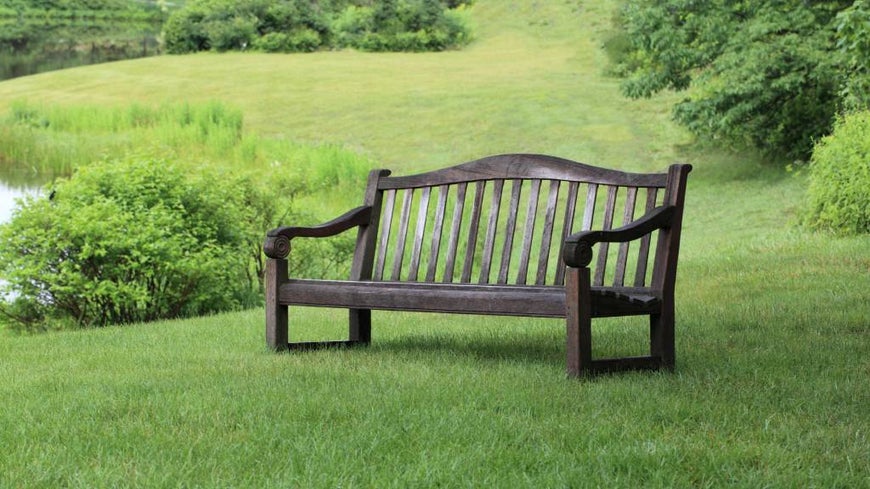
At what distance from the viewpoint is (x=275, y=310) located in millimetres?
5973

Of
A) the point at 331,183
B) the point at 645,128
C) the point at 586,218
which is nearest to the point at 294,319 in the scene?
the point at 586,218

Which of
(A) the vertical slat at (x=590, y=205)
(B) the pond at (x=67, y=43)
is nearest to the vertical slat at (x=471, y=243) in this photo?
(A) the vertical slat at (x=590, y=205)

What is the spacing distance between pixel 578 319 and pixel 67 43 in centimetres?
5627

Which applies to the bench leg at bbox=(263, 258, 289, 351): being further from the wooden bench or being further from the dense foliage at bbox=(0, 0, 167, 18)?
the dense foliage at bbox=(0, 0, 167, 18)

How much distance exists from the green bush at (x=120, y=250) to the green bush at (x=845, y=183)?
6374 mm

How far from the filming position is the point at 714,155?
22547mm

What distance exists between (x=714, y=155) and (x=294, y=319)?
16.1 metres

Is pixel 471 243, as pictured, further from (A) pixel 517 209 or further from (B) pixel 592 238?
(B) pixel 592 238

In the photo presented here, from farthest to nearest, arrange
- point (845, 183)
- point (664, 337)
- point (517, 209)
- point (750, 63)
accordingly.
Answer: point (750, 63), point (845, 183), point (517, 209), point (664, 337)

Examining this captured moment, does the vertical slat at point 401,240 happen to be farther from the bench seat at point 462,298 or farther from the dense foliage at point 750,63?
the dense foliage at point 750,63

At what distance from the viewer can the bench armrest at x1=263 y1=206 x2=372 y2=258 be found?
600cm

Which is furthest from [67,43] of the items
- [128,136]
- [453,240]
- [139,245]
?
[453,240]

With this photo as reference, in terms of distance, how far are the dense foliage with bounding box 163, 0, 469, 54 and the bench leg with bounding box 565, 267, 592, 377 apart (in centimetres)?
3966

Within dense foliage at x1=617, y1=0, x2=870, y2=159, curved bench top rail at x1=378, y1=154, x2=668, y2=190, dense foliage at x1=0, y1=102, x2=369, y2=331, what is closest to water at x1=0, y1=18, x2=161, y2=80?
dense foliage at x1=617, y1=0, x2=870, y2=159
